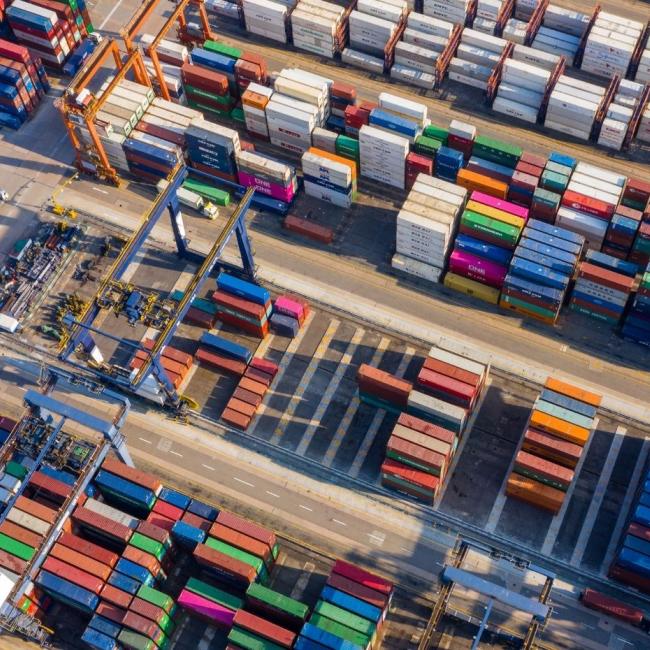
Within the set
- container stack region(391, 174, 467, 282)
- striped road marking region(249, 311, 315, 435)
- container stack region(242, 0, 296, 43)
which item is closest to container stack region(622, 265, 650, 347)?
container stack region(391, 174, 467, 282)

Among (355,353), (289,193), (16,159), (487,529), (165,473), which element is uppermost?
(289,193)

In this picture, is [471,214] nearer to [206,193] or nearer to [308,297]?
[308,297]

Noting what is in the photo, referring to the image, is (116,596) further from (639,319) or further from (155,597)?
(639,319)

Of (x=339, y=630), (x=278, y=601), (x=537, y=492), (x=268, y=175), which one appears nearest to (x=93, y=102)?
(x=268, y=175)

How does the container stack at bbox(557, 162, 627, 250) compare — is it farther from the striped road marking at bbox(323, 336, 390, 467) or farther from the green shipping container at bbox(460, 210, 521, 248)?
the striped road marking at bbox(323, 336, 390, 467)

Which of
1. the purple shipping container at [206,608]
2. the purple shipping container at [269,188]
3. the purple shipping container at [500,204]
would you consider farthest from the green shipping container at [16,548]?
the purple shipping container at [500,204]

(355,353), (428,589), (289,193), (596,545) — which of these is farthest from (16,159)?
(596,545)

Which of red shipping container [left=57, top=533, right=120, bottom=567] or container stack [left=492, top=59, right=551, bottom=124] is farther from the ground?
container stack [left=492, top=59, right=551, bottom=124]
